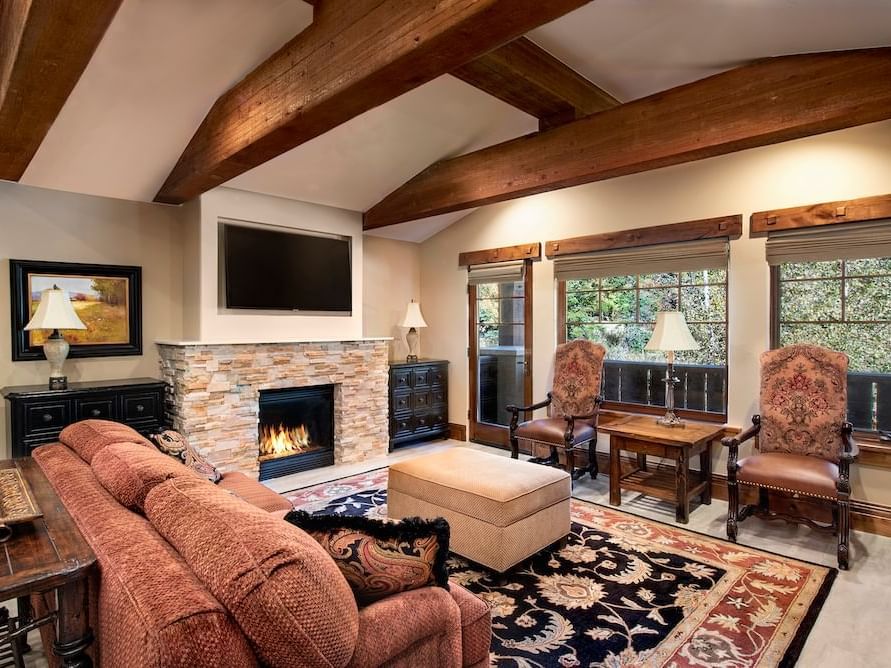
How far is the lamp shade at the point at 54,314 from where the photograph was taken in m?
3.47

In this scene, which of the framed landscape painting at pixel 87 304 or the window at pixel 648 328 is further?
the window at pixel 648 328

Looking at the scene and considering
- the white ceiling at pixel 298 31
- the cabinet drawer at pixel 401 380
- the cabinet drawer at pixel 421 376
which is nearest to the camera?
the white ceiling at pixel 298 31

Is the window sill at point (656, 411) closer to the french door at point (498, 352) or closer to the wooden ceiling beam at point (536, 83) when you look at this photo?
the french door at point (498, 352)

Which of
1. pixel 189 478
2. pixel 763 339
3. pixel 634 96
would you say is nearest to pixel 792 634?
pixel 763 339

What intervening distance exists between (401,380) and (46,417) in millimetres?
3091

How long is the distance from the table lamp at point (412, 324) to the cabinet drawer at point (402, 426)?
71 centimetres

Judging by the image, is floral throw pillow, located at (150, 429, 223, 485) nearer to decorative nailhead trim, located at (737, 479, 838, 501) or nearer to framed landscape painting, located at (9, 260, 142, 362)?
framed landscape painting, located at (9, 260, 142, 362)

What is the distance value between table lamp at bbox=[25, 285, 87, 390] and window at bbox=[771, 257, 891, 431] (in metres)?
5.05

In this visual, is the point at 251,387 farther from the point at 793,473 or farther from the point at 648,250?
the point at 793,473

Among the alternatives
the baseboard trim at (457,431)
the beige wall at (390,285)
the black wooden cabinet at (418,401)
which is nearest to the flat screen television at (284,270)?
the beige wall at (390,285)

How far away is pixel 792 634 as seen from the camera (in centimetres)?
228

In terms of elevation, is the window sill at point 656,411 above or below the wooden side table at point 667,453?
above

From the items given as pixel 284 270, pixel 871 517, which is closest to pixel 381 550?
pixel 871 517

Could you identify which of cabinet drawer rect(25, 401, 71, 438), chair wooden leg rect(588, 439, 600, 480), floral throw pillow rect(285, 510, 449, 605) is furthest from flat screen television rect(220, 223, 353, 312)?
floral throw pillow rect(285, 510, 449, 605)
